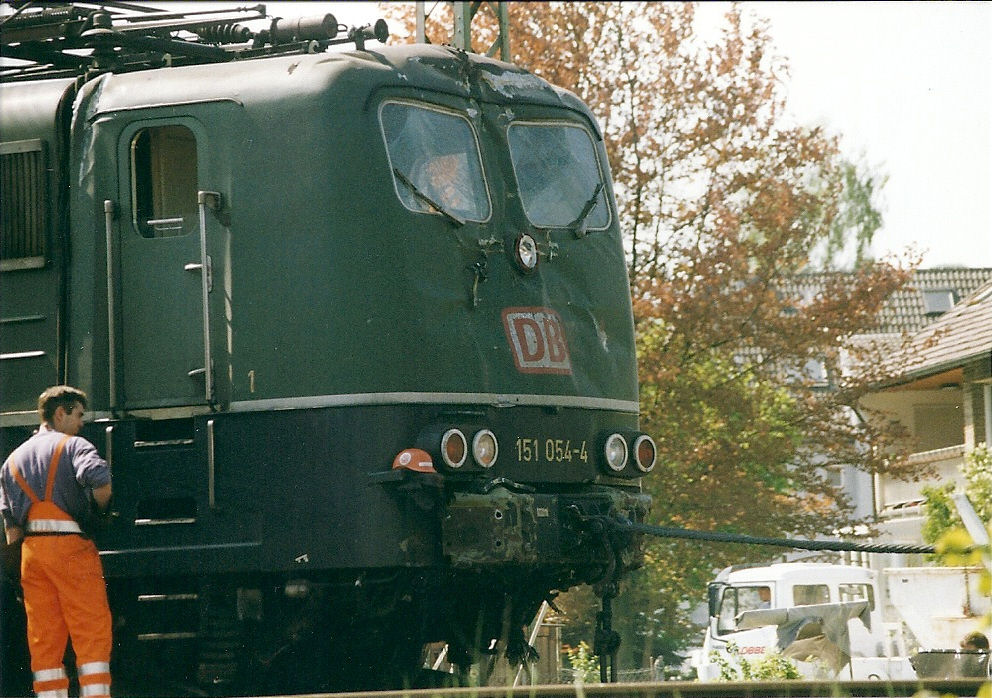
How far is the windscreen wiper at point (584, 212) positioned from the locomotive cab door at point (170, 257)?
7.12 feet

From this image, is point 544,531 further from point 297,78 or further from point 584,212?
point 297,78

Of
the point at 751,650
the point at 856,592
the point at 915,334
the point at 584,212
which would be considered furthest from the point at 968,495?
the point at 584,212

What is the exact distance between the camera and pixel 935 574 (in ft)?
71.6

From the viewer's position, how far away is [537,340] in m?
8.90


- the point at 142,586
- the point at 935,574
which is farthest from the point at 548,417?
the point at 935,574

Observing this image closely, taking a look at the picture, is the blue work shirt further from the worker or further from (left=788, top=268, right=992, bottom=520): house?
(left=788, top=268, right=992, bottom=520): house

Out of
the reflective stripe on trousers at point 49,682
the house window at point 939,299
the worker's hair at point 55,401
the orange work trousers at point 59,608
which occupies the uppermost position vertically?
the house window at point 939,299

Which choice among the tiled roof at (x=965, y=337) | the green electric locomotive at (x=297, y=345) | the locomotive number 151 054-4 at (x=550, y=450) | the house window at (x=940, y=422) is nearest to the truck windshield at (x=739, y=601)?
the tiled roof at (x=965, y=337)

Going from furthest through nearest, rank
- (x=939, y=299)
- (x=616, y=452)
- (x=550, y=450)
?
(x=939, y=299) → (x=616, y=452) → (x=550, y=450)

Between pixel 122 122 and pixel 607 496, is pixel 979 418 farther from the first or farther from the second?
pixel 122 122

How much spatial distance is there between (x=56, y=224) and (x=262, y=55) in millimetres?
1480

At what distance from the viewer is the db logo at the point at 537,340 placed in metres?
8.80

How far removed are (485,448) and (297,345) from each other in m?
1.11

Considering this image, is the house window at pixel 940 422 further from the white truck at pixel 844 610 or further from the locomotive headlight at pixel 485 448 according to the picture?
the locomotive headlight at pixel 485 448
